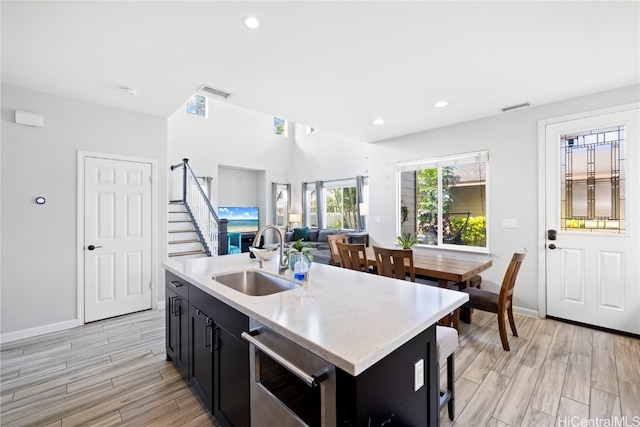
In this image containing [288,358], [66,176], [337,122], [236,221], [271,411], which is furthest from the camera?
[236,221]

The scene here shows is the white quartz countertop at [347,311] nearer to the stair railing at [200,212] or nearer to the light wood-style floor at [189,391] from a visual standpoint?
the light wood-style floor at [189,391]

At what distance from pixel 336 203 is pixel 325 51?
545 cm

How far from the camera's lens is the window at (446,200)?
13.4 feet

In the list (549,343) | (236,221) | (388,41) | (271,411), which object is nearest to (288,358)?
(271,411)

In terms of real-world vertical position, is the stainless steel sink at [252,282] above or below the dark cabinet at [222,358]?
above

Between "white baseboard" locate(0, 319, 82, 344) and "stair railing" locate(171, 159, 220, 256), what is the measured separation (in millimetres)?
1933

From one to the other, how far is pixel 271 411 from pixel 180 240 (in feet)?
14.4

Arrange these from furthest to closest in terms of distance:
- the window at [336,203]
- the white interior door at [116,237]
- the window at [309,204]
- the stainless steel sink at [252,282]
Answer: the window at [309,204]
the window at [336,203]
the white interior door at [116,237]
the stainless steel sink at [252,282]

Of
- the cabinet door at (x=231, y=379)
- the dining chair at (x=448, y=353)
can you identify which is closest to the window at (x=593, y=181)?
the dining chair at (x=448, y=353)

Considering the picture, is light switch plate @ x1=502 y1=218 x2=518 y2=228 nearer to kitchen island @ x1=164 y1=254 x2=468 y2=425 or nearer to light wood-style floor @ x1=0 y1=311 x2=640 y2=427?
light wood-style floor @ x1=0 y1=311 x2=640 y2=427

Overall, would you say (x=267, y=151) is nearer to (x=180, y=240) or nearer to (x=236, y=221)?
(x=236, y=221)

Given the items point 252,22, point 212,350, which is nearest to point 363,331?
point 212,350

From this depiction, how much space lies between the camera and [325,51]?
2.31 m

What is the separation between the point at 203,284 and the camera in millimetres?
1751
